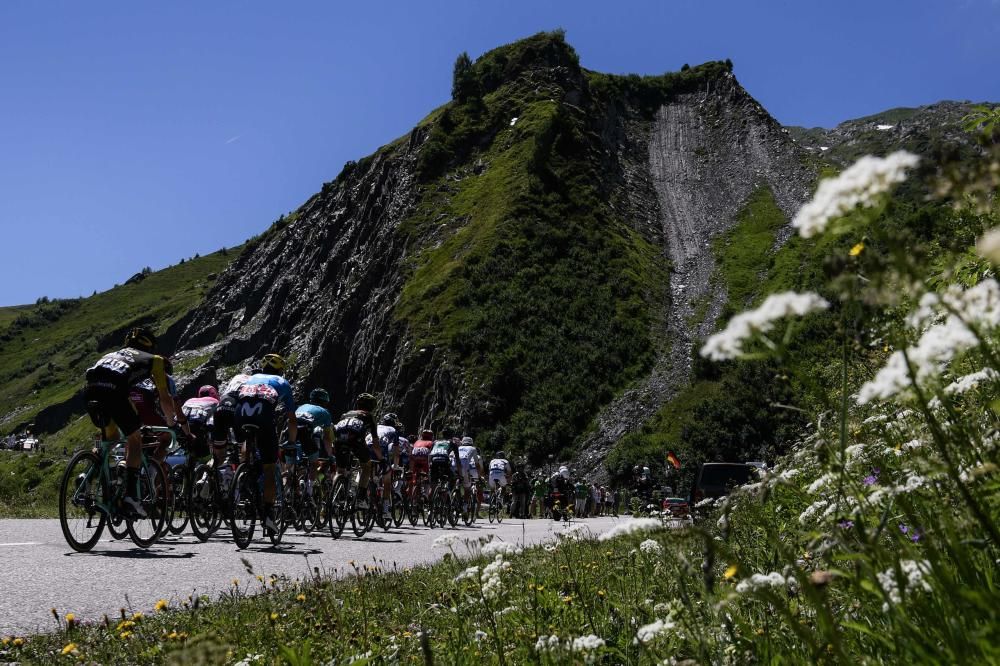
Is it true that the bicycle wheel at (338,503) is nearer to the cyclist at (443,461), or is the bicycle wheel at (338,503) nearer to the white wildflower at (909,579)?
the cyclist at (443,461)

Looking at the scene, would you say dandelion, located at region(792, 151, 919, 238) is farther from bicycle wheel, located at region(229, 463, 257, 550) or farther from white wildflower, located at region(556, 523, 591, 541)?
bicycle wheel, located at region(229, 463, 257, 550)

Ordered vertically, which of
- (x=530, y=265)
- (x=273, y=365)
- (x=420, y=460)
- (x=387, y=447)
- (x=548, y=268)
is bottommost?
(x=420, y=460)

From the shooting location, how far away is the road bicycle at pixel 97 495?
8633mm

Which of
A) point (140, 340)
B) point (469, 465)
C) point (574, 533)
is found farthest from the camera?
point (469, 465)

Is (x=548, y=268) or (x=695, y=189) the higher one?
(x=695, y=189)

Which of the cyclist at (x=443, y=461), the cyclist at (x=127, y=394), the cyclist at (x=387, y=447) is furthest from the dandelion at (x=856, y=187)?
the cyclist at (x=443, y=461)

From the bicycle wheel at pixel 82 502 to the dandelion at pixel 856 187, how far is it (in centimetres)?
888

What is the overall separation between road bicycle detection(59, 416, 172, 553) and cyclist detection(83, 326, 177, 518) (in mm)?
68

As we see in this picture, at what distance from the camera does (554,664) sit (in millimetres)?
2820

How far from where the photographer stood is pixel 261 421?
10133 millimetres

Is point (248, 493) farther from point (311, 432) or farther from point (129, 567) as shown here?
point (311, 432)

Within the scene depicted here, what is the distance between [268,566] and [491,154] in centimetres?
9249

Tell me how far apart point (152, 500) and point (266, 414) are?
1748mm

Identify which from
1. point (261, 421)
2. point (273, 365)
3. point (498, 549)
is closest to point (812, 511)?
point (498, 549)
